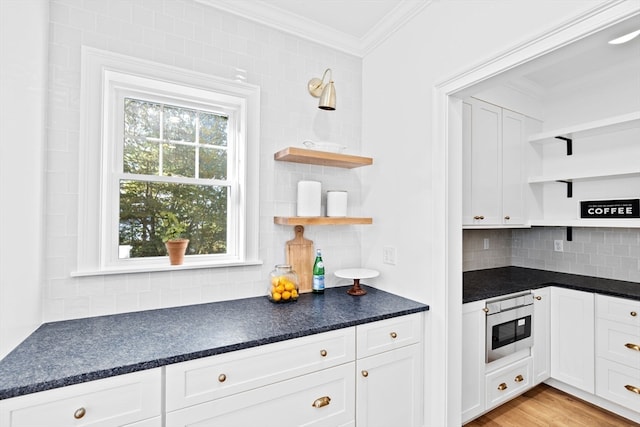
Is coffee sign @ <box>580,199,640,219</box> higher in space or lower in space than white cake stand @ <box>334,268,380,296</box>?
higher

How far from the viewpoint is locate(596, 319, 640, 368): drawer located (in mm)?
2129

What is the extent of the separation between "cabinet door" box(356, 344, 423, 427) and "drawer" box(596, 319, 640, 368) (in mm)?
1490

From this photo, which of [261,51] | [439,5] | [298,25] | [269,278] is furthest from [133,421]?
[439,5]

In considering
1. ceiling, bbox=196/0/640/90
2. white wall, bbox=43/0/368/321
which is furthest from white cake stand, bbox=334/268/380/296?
ceiling, bbox=196/0/640/90

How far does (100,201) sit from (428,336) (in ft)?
6.43

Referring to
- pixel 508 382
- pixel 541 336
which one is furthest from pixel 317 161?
pixel 541 336

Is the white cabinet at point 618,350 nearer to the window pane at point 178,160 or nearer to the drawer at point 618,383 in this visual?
the drawer at point 618,383

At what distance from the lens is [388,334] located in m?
1.75

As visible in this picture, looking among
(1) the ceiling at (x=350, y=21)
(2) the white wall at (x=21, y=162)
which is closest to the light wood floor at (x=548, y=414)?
(1) the ceiling at (x=350, y=21)

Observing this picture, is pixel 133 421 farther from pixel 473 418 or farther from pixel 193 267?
pixel 473 418

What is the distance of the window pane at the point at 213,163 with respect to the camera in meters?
2.02

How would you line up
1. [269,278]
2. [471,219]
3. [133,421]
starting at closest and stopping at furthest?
[133,421] → [269,278] → [471,219]

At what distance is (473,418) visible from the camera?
216 centimetres

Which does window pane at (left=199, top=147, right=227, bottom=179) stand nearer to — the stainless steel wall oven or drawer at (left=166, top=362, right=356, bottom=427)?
drawer at (left=166, top=362, right=356, bottom=427)
